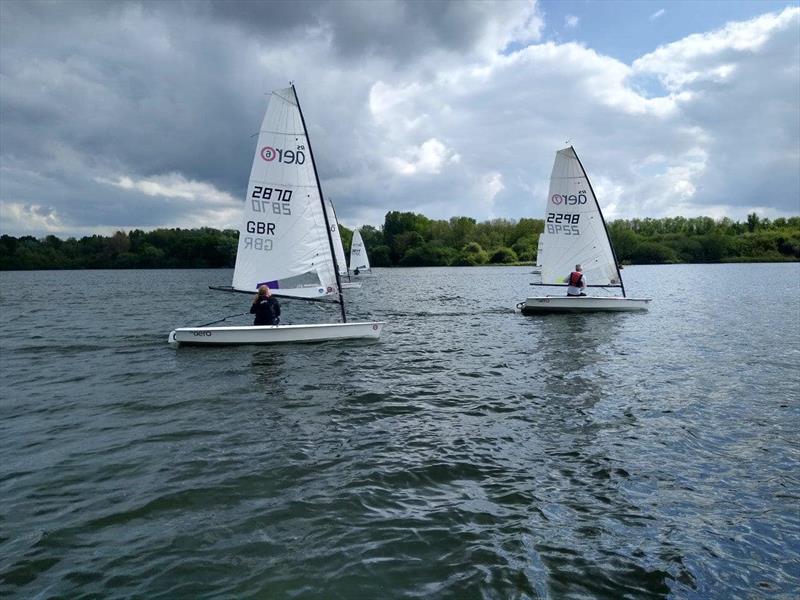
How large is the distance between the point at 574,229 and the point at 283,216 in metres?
16.4

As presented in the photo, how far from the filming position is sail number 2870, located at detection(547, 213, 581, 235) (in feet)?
→ 93.5

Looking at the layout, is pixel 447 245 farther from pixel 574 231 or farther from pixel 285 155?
pixel 285 155

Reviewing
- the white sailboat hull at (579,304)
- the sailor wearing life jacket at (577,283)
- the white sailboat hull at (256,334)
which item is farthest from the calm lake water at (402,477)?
the sailor wearing life jacket at (577,283)

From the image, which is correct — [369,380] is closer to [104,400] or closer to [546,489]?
[104,400]

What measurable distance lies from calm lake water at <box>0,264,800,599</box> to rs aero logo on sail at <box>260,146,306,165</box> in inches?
278

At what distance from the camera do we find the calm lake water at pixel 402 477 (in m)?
5.44

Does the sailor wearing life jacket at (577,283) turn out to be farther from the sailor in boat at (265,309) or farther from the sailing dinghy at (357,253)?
the sailing dinghy at (357,253)

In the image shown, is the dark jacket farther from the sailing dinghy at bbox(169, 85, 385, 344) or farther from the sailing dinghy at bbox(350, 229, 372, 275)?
the sailing dinghy at bbox(350, 229, 372, 275)

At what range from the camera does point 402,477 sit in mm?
7836

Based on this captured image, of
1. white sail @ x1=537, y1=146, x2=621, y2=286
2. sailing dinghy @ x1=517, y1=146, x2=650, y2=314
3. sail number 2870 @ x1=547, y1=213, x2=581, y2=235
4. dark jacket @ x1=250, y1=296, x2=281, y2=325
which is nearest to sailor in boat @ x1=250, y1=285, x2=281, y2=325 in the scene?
dark jacket @ x1=250, y1=296, x2=281, y2=325

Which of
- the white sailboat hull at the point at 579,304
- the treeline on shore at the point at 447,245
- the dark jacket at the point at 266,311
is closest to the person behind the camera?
the dark jacket at the point at 266,311

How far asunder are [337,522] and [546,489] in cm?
290

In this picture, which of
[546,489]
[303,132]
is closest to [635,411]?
[546,489]

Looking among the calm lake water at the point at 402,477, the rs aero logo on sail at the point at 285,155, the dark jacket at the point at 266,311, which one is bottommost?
the calm lake water at the point at 402,477
